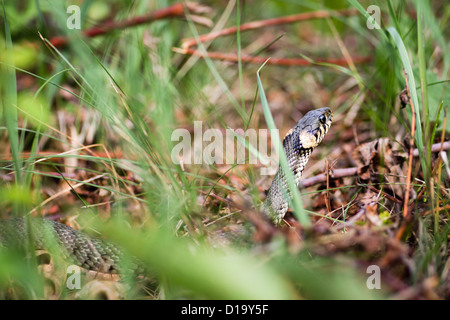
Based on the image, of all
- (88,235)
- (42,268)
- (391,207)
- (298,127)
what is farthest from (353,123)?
(42,268)

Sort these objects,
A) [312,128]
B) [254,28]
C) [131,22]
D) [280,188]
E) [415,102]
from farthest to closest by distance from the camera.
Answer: [254,28], [131,22], [312,128], [280,188], [415,102]

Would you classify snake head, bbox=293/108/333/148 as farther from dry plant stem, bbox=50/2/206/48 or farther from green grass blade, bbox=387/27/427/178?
dry plant stem, bbox=50/2/206/48

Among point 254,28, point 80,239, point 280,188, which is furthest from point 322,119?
point 80,239

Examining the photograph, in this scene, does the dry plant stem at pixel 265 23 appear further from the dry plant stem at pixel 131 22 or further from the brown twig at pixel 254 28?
the dry plant stem at pixel 131 22

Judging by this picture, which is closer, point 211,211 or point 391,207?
point 391,207

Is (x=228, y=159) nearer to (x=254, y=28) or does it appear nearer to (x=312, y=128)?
(x=312, y=128)

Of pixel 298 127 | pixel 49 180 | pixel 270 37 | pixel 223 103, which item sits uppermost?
pixel 270 37

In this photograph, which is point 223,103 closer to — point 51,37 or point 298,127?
point 298,127
